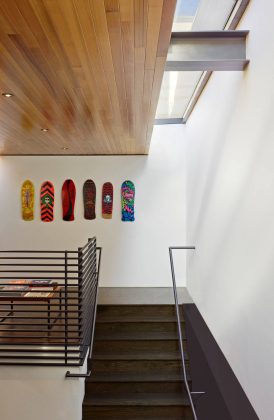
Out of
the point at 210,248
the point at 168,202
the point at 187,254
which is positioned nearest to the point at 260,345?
the point at 210,248

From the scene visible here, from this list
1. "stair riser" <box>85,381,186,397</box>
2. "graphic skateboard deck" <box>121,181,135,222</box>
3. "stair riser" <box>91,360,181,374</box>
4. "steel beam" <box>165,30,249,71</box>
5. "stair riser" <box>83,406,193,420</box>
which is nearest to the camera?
"steel beam" <box>165,30,249,71</box>

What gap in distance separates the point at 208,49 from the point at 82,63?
1055 mm

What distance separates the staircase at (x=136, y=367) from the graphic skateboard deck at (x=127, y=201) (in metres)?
1.83

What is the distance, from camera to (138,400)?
13.6 ft

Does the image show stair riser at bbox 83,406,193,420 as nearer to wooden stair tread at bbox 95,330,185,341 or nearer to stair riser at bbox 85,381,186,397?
stair riser at bbox 85,381,186,397

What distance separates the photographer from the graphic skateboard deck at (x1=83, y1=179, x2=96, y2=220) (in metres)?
6.48

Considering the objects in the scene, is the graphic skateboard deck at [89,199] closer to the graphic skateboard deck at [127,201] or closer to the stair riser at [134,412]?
the graphic skateboard deck at [127,201]

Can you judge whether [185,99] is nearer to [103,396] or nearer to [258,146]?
[258,146]

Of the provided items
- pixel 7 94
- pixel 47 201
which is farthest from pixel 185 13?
pixel 47 201

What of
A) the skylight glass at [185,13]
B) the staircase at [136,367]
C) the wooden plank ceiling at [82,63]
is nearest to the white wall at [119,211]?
the staircase at [136,367]

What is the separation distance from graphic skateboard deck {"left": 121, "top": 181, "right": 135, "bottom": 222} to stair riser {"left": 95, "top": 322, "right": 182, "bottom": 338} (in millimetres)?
2116

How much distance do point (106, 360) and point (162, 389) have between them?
0.82 metres

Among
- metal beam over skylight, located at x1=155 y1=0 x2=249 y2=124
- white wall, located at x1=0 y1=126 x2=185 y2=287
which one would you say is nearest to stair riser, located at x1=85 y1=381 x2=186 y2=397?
white wall, located at x1=0 y1=126 x2=185 y2=287

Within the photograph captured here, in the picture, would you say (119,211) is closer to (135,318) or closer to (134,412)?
(135,318)
